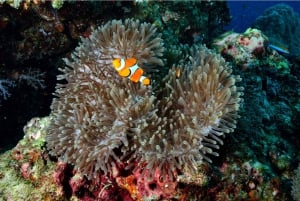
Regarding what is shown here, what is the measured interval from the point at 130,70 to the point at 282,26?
9475 mm

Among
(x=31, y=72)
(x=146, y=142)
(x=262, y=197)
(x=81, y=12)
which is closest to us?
(x=146, y=142)

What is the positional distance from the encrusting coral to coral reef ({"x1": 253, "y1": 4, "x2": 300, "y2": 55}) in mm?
7976

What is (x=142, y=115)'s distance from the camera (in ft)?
9.40

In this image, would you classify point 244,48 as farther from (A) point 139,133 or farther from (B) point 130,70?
(A) point 139,133

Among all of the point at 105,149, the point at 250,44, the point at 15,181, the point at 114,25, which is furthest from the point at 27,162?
the point at 250,44

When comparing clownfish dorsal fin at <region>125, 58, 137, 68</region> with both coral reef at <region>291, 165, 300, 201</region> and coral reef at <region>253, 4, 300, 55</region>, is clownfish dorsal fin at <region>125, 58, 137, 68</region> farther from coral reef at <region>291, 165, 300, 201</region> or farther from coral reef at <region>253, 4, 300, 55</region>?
coral reef at <region>253, 4, 300, 55</region>

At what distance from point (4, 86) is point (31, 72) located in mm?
451

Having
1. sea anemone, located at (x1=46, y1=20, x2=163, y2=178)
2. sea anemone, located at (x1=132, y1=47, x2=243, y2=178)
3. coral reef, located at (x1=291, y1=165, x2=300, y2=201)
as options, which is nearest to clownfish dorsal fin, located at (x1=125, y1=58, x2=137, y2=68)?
sea anemone, located at (x1=46, y1=20, x2=163, y2=178)

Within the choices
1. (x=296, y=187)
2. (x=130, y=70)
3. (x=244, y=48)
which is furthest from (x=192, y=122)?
(x=244, y=48)

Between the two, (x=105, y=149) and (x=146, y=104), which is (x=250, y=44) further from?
(x=105, y=149)

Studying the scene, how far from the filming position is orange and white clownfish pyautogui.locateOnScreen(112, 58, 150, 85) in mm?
2875

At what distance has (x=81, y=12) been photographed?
4.64 m

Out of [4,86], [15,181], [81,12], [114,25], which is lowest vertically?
[15,181]

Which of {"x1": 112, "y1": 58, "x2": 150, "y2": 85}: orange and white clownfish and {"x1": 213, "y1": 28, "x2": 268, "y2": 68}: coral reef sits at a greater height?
{"x1": 213, "y1": 28, "x2": 268, "y2": 68}: coral reef
